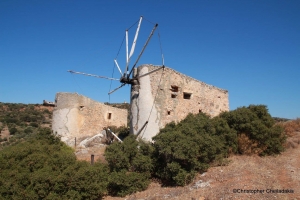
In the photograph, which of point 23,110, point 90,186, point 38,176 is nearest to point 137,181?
point 90,186

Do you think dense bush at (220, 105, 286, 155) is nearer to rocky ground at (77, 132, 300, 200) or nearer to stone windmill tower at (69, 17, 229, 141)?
rocky ground at (77, 132, 300, 200)

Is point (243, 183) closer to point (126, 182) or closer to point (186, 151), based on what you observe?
point (186, 151)

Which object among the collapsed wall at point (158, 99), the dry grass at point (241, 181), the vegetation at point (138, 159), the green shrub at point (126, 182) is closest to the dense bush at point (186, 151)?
the vegetation at point (138, 159)

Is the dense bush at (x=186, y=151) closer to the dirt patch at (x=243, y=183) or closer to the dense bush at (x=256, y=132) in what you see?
the dirt patch at (x=243, y=183)

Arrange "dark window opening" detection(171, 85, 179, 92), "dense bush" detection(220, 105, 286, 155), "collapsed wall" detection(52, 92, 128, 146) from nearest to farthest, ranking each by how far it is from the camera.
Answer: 1. "dense bush" detection(220, 105, 286, 155)
2. "dark window opening" detection(171, 85, 179, 92)
3. "collapsed wall" detection(52, 92, 128, 146)

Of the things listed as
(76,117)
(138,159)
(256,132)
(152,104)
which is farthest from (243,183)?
(76,117)

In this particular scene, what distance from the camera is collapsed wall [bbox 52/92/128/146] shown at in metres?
A: 15.8


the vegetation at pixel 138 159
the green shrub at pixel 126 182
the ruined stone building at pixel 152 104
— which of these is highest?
the ruined stone building at pixel 152 104

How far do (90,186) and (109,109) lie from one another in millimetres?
12810

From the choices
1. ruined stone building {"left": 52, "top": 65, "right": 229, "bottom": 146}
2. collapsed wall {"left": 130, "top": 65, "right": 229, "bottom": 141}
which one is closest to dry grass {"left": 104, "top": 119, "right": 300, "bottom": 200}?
collapsed wall {"left": 130, "top": 65, "right": 229, "bottom": 141}

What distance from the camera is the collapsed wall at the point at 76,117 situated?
51.7 ft

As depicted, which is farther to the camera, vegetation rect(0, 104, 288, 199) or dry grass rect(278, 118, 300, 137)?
dry grass rect(278, 118, 300, 137)

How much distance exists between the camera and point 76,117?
1614cm

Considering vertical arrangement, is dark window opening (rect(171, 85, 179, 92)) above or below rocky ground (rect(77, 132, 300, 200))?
above
